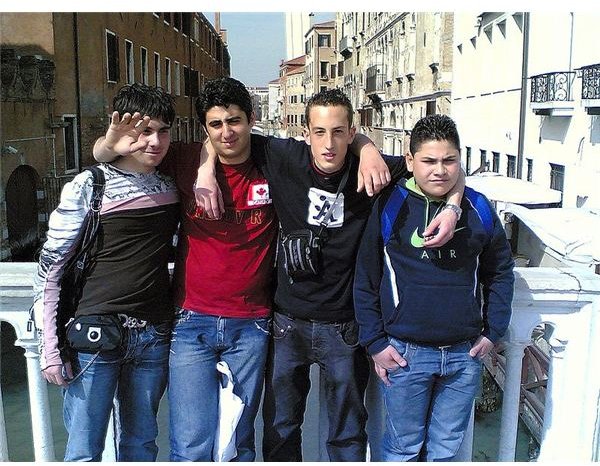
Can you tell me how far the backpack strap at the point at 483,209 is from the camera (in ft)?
6.35

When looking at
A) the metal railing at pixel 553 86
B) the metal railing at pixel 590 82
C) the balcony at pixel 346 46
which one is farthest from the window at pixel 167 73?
the balcony at pixel 346 46

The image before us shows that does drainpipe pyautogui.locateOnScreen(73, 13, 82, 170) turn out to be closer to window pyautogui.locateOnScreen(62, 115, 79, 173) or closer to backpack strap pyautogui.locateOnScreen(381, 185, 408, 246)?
window pyautogui.locateOnScreen(62, 115, 79, 173)

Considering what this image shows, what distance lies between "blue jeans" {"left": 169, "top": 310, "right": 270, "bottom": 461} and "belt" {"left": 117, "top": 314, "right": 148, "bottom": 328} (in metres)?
0.13

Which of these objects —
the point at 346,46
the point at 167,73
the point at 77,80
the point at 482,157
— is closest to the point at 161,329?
the point at 77,80

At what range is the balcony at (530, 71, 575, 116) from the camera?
9.88 meters

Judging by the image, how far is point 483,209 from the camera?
1948mm

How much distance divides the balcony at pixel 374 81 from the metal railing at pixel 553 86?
21.2 m

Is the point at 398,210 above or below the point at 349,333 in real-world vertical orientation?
above

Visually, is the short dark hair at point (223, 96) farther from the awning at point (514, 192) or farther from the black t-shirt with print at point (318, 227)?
the awning at point (514, 192)

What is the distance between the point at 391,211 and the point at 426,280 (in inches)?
9.6

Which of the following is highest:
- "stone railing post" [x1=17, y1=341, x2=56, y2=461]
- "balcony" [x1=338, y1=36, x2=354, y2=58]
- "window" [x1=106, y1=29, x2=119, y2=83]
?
"balcony" [x1=338, y1=36, x2=354, y2=58]

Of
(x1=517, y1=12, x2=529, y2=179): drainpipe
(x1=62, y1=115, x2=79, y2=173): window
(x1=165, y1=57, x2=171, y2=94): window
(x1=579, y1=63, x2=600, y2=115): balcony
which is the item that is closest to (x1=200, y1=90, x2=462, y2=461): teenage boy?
(x1=579, y1=63, x2=600, y2=115): balcony

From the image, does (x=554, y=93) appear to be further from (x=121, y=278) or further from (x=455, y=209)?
(x=121, y=278)

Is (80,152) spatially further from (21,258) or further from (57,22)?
(21,258)
